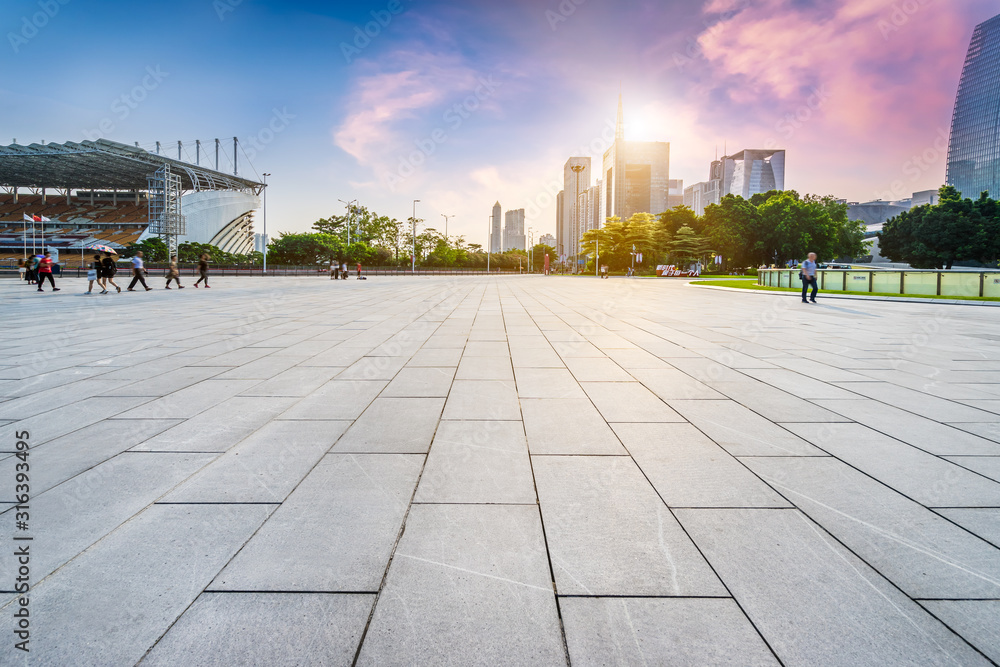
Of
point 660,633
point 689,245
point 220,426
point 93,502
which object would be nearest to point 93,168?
point 689,245

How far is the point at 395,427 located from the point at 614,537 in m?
2.23

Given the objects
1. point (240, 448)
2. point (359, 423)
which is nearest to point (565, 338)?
point (359, 423)

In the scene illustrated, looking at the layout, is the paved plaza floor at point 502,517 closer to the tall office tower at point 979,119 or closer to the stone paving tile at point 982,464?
the stone paving tile at point 982,464

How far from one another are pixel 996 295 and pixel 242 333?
26543 millimetres

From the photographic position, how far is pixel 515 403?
4.88 meters

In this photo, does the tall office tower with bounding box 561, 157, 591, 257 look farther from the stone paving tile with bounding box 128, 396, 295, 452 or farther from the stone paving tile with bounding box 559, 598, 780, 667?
the stone paving tile with bounding box 559, 598, 780, 667

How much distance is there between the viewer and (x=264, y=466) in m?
3.32

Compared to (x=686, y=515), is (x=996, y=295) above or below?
above

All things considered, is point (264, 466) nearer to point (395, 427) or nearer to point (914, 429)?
point (395, 427)

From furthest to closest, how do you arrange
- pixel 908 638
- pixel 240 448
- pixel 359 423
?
pixel 359 423 < pixel 240 448 < pixel 908 638

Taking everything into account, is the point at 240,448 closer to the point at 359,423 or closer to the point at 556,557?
the point at 359,423

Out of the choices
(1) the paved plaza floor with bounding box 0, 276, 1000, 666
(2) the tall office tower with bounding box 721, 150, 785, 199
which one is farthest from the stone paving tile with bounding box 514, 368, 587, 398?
(2) the tall office tower with bounding box 721, 150, 785, 199

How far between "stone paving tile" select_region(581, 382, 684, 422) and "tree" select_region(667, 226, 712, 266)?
221 feet

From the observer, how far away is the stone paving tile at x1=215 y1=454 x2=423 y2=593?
2.11 meters
